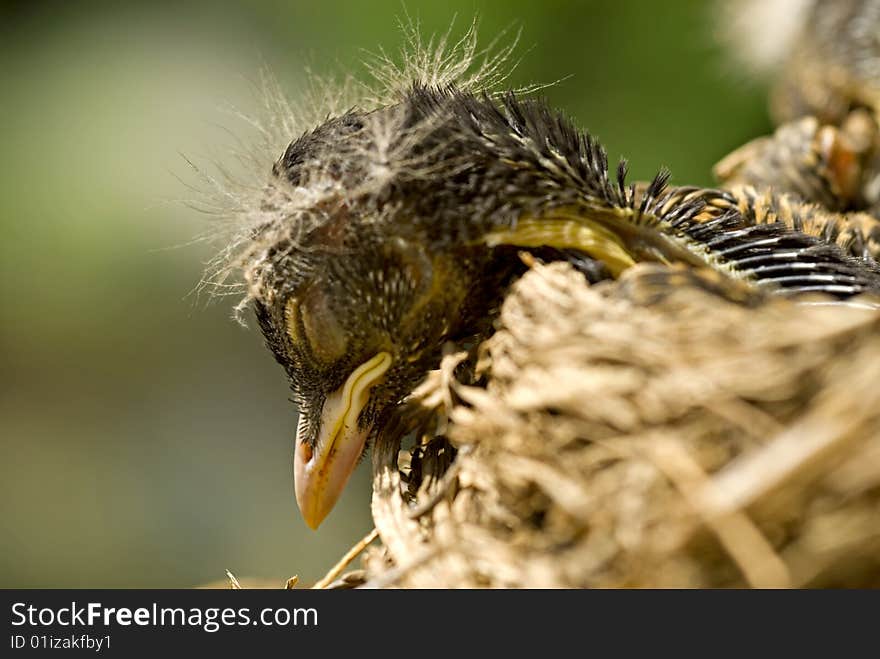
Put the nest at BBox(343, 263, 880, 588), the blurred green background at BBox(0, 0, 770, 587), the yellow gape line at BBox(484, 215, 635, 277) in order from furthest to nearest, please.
Answer: the blurred green background at BBox(0, 0, 770, 587) < the yellow gape line at BBox(484, 215, 635, 277) < the nest at BBox(343, 263, 880, 588)

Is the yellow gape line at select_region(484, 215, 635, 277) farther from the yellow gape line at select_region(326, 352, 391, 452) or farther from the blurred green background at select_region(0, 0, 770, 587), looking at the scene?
the blurred green background at select_region(0, 0, 770, 587)

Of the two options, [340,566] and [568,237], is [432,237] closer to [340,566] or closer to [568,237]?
[568,237]

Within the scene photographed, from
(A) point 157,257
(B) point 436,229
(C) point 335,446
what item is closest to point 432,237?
(B) point 436,229

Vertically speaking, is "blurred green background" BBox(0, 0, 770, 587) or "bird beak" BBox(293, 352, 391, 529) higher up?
"blurred green background" BBox(0, 0, 770, 587)

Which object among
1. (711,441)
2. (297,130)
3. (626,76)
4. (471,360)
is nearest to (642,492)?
(711,441)

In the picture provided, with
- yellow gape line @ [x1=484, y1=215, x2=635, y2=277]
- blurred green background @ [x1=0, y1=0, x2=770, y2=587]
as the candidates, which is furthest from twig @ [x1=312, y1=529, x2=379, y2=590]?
blurred green background @ [x1=0, y1=0, x2=770, y2=587]

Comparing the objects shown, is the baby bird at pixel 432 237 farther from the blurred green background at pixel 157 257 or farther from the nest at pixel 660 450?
the blurred green background at pixel 157 257
